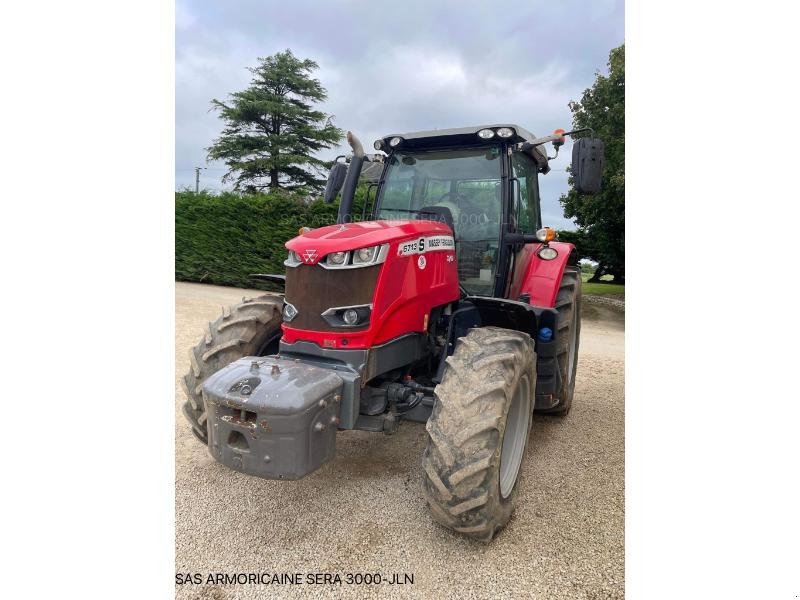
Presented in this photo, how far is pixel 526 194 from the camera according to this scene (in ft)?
12.1

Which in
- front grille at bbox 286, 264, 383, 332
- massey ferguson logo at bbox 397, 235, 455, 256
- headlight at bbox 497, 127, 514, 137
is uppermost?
headlight at bbox 497, 127, 514, 137

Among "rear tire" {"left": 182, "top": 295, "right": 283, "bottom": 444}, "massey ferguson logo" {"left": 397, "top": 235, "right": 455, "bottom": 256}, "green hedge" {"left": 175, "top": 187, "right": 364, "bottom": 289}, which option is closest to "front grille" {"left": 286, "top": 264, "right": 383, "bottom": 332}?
"massey ferguson logo" {"left": 397, "top": 235, "right": 455, "bottom": 256}

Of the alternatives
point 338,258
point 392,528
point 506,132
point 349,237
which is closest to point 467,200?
point 506,132

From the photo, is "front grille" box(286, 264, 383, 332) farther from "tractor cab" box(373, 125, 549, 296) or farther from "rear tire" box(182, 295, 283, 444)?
"tractor cab" box(373, 125, 549, 296)

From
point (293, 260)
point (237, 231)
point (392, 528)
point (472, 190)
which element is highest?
Answer: point (237, 231)

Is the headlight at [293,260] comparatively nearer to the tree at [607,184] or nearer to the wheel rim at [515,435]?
the wheel rim at [515,435]

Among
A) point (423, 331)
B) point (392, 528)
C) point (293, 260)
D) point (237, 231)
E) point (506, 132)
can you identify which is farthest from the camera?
point (237, 231)

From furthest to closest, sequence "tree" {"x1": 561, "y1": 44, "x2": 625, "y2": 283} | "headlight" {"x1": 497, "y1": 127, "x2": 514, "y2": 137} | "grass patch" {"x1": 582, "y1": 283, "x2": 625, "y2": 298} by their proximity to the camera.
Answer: "grass patch" {"x1": 582, "y1": 283, "x2": 625, "y2": 298} < "tree" {"x1": 561, "y1": 44, "x2": 625, "y2": 283} < "headlight" {"x1": 497, "y1": 127, "x2": 514, "y2": 137}

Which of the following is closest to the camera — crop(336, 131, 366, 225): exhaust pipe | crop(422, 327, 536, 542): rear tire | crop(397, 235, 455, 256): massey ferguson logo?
crop(422, 327, 536, 542): rear tire

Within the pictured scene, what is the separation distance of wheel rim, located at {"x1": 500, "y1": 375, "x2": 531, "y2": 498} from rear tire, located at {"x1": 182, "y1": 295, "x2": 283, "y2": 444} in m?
1.56

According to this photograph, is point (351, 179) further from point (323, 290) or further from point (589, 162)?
point (589, 162)

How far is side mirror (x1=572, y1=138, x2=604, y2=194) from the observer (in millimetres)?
2902

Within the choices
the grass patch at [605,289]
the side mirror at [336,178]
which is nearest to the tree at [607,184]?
the grass patch at [605,289]

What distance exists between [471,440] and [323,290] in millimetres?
1082
